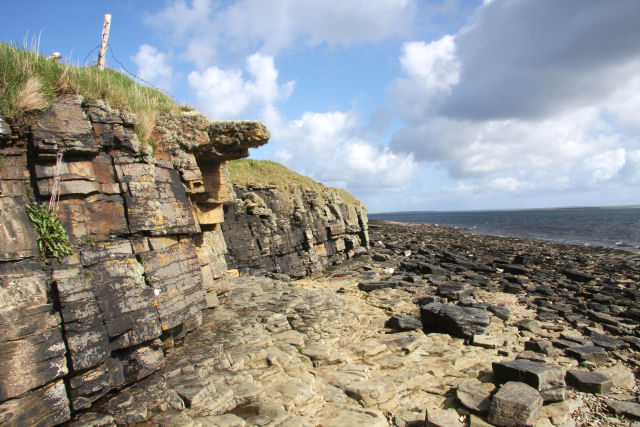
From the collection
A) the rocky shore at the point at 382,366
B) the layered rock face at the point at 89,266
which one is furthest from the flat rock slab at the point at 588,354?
the layered rock face at the point at 89,266

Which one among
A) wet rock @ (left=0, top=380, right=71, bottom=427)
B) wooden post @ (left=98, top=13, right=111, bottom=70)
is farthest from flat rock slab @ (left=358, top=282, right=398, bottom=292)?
wooden post @ (left=98, top=13, right=111, bottom=70)

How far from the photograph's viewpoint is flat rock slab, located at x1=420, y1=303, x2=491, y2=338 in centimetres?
1007

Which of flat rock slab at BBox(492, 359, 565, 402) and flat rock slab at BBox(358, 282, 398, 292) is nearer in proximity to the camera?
flat rock slab at BBox(492, 359, 565, 402)

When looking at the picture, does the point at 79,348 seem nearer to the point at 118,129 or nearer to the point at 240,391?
the point at 240,391

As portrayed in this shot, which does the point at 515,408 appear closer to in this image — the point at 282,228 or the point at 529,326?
the point at 529,326

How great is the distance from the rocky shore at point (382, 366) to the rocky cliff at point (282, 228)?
3269mm

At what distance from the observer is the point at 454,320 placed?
33.5 ft

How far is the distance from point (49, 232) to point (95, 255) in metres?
0.77

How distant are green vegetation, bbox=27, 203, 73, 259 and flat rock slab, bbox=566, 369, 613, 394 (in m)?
9.91

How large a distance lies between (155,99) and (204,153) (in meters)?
1.82

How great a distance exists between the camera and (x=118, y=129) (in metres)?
7.23

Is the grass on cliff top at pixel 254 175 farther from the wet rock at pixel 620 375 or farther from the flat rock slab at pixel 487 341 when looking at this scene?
the wet rock at pixel 620 375

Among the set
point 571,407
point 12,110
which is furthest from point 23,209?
point 571,407

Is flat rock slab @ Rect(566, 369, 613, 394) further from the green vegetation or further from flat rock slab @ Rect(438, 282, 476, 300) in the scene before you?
the green vegetation
